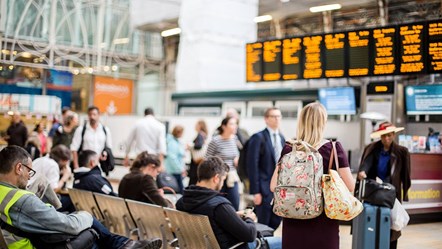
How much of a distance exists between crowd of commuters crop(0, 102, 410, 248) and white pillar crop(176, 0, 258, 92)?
17.3ft

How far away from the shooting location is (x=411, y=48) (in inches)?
346

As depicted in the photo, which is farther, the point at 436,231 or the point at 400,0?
the point at 400,0

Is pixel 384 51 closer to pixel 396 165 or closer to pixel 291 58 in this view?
pixel 291 58

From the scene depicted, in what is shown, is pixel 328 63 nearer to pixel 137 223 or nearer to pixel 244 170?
pixel 244 170

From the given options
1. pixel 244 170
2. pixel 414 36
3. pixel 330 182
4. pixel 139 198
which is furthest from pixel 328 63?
pixel 330 182

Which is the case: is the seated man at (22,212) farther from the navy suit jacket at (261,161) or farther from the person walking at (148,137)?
the person walking at (148,137)

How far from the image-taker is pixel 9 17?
7.79 meters

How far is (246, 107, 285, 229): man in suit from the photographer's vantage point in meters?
6.58

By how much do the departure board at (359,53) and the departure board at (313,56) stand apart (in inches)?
24.8

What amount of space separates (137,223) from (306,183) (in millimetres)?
2188

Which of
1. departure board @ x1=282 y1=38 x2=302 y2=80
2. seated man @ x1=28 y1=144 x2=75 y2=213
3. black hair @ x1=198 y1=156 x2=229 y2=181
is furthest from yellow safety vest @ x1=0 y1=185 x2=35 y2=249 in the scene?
departure board @ x1=282 y1=38 x2=302 y2=80

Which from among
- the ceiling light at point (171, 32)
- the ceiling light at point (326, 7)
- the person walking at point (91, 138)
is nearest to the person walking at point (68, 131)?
the person walking at point (91, 138)

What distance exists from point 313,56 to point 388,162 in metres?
4.29

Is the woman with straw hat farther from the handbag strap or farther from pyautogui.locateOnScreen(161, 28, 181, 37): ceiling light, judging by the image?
pyautogui.locateOnScreen(161, 28, 181, 37): ceiling light
